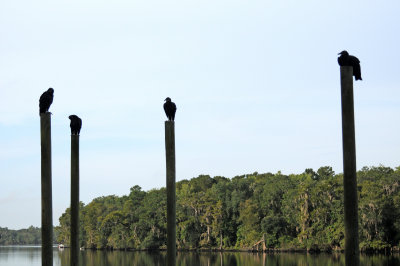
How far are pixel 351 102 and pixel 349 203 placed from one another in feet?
5.78

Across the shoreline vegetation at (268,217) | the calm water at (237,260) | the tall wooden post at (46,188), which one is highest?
the tall wooden post at (46,188)

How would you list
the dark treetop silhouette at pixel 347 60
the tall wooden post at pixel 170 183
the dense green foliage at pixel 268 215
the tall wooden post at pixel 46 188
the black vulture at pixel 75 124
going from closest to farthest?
the dark treetop silhouette at pixel 347 60
the tall wooden post at pixel 46 188
the tall wooden post at pixel 170 183
the black vulture at pixel 75 124
the dense green foliage at pixel 268 215

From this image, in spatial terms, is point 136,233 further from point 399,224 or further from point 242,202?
point 399,224

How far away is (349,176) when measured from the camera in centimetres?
1081

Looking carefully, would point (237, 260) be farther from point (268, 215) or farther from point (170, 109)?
point (170, 109)

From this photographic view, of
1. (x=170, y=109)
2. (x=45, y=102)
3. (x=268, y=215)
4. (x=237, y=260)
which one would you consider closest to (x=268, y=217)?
(x=268, y=215)

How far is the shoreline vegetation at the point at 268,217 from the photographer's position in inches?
2687

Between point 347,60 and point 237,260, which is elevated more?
point 347,60

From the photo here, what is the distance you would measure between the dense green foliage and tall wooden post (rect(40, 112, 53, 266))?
57.4 meters

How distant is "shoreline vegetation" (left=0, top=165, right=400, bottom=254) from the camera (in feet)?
224

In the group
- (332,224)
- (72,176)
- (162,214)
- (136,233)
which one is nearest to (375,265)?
(332,224)

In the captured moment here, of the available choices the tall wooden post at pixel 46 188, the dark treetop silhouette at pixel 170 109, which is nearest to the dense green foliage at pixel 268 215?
the dark treetop silhouette at pixel 170 109

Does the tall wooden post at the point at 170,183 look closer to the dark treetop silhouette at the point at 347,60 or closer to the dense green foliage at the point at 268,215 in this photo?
the dark treetop silhouette at the point at 347,60

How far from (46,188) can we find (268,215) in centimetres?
7229
